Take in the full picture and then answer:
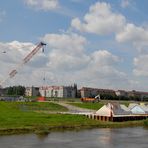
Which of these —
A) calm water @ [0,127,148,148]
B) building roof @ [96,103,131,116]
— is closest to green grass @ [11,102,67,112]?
building roof @ [96,103,131,116]

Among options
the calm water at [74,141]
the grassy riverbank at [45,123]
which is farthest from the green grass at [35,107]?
the calm water at [74,141]

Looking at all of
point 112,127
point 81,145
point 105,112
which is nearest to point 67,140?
point 81,145

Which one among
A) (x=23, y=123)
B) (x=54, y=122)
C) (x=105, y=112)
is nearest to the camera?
(x=23, y=123)

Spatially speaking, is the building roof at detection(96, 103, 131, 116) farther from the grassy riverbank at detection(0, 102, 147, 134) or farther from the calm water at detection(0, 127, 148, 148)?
the calm water at detection(0, 127, 148, 148)

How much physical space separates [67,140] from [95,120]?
88.7 ft

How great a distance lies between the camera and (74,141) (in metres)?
47.4

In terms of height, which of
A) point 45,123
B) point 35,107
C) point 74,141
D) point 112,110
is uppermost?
point 35,107

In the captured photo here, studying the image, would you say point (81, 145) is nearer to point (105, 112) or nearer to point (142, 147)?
point (142, 147)

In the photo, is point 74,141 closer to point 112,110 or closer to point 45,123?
point 45,123

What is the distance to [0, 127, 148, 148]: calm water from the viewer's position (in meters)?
43.5

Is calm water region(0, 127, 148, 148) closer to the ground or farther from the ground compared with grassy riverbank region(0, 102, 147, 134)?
closer to the ground

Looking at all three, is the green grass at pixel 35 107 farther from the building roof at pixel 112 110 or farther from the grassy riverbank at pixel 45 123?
the grassy riverbank at pixel 45 123

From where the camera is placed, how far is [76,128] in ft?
204

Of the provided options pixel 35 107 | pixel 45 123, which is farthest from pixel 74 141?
pixel 35 107
